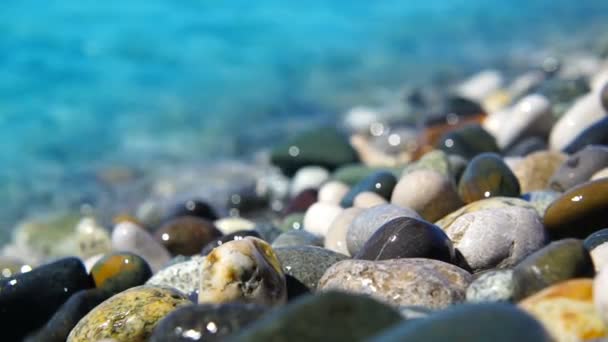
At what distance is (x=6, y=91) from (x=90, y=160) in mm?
2885

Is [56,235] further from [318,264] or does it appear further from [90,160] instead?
[318,264]

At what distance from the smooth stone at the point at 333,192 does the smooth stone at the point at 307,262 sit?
189 centimetres

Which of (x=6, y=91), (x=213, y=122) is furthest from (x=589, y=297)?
(x=6, y=91)

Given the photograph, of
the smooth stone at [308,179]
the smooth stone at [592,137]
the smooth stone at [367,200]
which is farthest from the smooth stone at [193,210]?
the smooth stone at [592,137]

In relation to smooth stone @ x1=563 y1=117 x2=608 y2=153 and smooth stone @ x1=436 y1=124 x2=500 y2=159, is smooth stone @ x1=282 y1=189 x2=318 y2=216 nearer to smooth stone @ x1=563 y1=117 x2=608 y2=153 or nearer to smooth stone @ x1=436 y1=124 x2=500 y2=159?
smooth stone @ x1=436 y1=124 x2=500 y2=159

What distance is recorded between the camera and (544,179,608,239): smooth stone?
385 cm

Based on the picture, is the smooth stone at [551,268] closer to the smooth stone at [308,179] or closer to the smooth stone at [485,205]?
the smooth stone at [485,205]

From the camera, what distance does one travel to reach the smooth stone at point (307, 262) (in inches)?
142

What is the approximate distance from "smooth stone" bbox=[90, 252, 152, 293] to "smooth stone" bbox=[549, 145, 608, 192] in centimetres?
225

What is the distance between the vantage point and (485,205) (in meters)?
4.18

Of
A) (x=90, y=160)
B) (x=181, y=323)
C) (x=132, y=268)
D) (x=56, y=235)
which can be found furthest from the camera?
(x=90, y=160)

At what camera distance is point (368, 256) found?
3.67m

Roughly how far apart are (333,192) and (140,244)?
56.5 inches

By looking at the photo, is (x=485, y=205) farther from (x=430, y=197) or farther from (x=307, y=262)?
(x=307, y=262)
